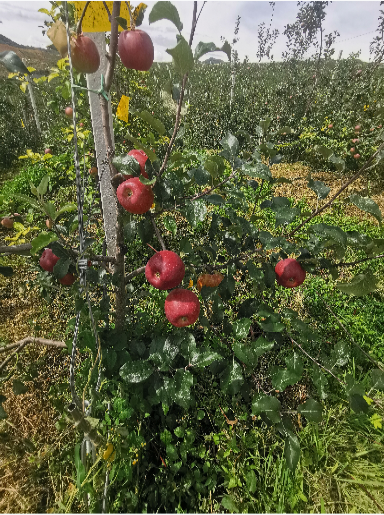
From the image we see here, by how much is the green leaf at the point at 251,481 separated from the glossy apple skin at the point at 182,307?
0.95 m

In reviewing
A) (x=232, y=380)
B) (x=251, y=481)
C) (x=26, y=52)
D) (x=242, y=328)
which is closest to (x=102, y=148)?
(x=242, y=328)

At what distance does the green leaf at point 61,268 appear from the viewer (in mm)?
964

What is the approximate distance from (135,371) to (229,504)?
853mm

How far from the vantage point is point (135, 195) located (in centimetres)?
84

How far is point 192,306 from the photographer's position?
93 cm

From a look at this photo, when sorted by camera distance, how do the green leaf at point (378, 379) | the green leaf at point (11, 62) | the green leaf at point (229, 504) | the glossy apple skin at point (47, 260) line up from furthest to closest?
the green leaf at point (229, 504) → the glossy apple skin at point (47, 260) → the green leaf at point (378, 379) → the green leaf at point (11, 62)

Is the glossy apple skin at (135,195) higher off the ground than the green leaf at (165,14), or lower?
lower

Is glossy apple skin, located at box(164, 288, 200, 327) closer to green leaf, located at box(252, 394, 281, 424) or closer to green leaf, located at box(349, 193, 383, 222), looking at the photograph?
green leaf, located at box(252, 394, 281, 424)

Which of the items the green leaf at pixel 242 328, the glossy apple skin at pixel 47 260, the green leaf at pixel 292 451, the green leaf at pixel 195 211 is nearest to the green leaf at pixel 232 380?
the green leaf at pixel 242 328

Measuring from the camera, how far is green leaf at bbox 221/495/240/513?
1323 mm

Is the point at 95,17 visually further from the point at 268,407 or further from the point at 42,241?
the point at 268,407

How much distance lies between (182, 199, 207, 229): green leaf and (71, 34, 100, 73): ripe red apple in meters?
0.54

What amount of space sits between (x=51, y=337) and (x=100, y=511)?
1.16 metres

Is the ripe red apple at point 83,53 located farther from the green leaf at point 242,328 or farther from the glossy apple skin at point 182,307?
the green leaf at point 242,328
